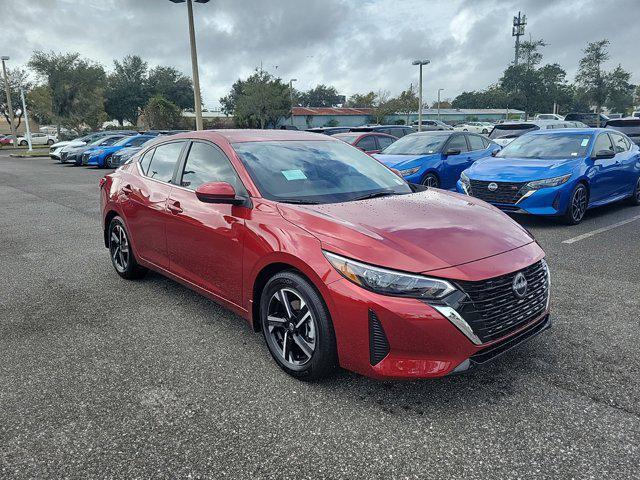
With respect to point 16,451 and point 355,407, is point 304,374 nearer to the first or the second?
point 355,407

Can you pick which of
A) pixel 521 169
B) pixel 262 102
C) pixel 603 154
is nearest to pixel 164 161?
pixel 521 169

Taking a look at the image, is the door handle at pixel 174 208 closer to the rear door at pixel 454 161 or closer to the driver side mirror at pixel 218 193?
the driver side mirror at pixel 218 193

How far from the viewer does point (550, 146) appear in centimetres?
841

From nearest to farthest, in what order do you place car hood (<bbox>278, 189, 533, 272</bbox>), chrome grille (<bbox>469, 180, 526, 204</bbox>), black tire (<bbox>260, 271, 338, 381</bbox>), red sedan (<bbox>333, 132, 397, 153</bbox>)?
car hood (<bbox>278, 189, 533, 272</bbox>) → black tire (<bbox>260, 271, 338, 381</bbox>) → chrome grille (<bbox>469, 180, 526, 204</bbox>) → red sedan (<bbox>333, 132, 397, 153</bbox>)

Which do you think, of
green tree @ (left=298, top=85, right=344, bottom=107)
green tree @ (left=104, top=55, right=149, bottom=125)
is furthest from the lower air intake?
green tree @ (left=298, top=85, right=344, bottom=107)

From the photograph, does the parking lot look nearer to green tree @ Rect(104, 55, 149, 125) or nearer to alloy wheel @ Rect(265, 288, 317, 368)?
alloy wheel @ Rect(265, 288, 317, 368)

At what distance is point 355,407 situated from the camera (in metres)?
2.81

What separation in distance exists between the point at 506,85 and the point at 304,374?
167 ft

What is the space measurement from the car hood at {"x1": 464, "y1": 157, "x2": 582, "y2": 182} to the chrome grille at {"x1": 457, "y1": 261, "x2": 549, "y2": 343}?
4.92 m

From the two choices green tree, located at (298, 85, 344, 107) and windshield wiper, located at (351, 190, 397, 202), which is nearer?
windshield wiper, located at (351, 190, 397, 202)

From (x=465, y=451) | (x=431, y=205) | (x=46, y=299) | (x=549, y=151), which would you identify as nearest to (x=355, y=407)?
(x=465, y=451)

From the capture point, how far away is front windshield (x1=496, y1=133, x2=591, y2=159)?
26.5 feet

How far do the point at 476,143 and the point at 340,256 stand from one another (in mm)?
9432

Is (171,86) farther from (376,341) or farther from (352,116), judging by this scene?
(376,341)
